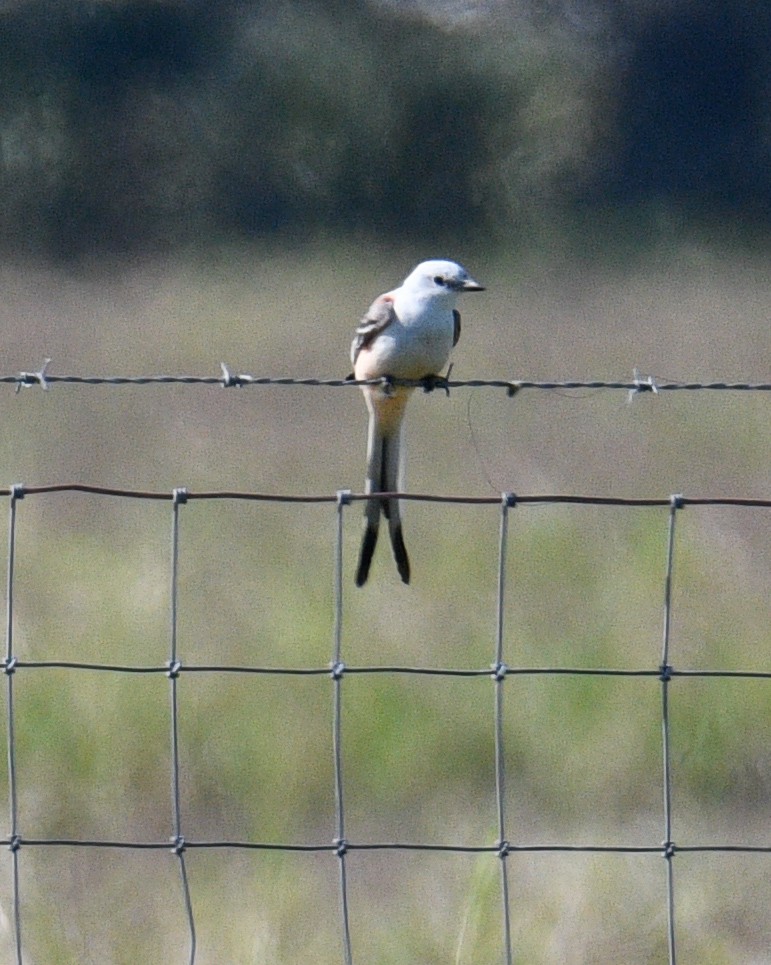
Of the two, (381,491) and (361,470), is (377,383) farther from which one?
(361,470)

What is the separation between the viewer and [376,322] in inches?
146

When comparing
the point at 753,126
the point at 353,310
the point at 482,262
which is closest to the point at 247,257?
the point at 353,310

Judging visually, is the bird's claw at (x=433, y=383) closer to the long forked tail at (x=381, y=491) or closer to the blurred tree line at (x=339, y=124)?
the long forked tail at (x=381, y=491)

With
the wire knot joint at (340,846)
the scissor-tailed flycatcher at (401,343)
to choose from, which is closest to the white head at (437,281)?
the scissor-tailed flycatcher at (401,343)

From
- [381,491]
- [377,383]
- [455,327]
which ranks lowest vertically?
[381,491]

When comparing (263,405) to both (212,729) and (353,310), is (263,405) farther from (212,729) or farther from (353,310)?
(212,729)

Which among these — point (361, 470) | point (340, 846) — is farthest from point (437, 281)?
point (361, 470)

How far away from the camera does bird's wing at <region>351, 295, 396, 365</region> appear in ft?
12.1

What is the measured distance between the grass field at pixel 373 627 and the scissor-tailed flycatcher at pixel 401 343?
0.71 metres

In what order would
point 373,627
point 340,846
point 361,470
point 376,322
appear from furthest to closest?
1. point 361,470
2. point 373,627
3. point 376,322
4. point 340,846

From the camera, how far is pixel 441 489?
609 cm

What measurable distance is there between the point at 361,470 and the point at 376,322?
250 cm

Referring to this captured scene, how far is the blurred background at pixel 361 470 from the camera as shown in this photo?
3867 mm

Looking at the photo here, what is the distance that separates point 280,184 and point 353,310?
1980 mm
